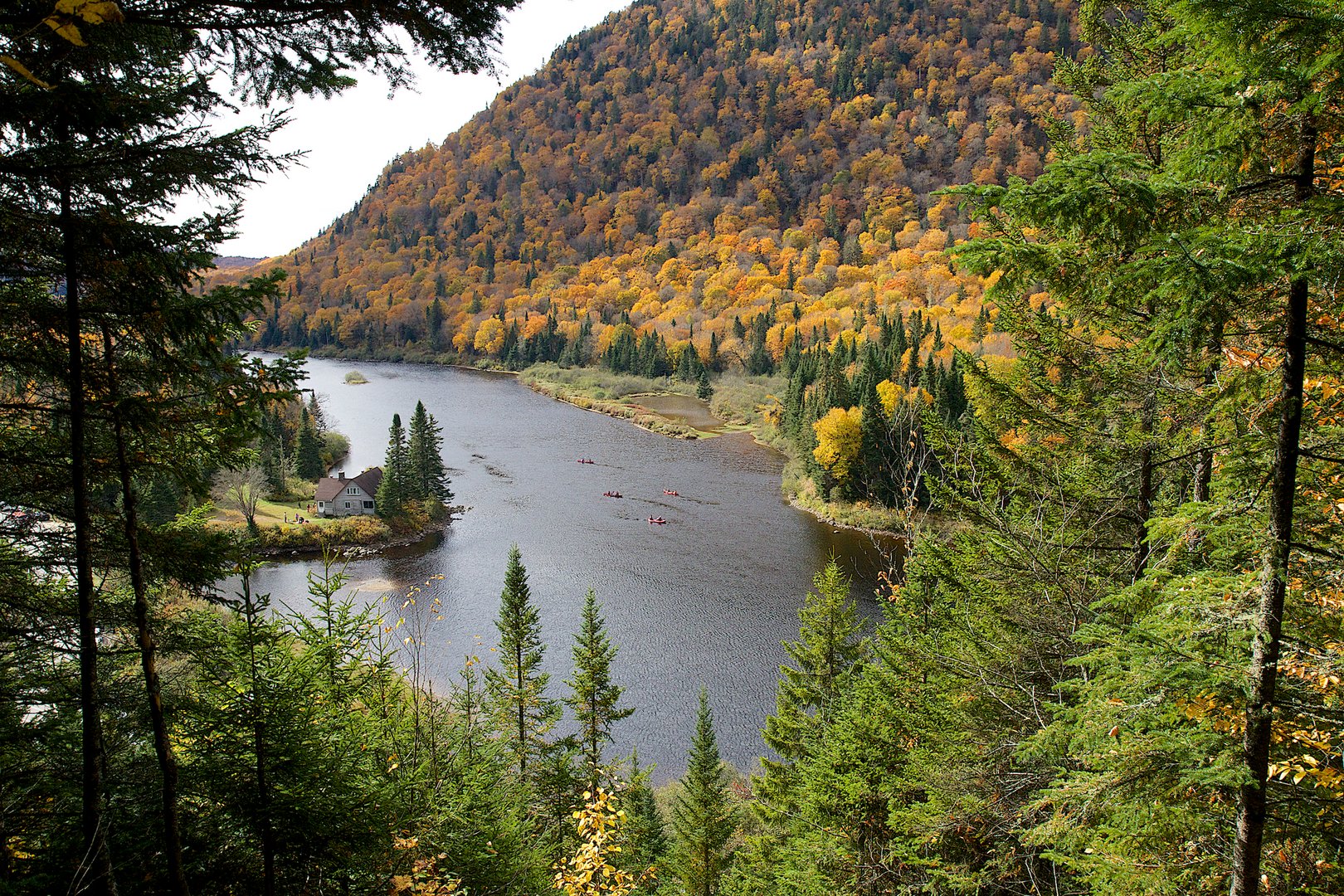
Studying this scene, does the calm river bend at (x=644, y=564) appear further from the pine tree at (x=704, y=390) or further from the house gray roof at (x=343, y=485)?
the pine tree at (x=704, y=390)

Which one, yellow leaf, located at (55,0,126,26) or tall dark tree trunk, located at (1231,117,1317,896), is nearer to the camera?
yellow leaf, located at (55,0,126,26)

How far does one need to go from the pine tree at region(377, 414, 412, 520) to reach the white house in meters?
0.57

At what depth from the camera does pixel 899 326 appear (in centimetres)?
5784

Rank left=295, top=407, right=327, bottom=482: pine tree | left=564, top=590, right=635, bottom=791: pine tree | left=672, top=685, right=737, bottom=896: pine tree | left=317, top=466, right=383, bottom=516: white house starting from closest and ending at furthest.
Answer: left=672, top=685, right=737, bottom=896: pine tree → left=564, top=590, right=635, bottom=791: pine tree → left=317, top=466, right=383, bottom=516: white house → left=295, top=407, right=327, bottom=482: pine tree

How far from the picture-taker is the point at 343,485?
125ft

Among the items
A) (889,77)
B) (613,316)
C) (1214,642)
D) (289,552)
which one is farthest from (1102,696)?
(889,77)

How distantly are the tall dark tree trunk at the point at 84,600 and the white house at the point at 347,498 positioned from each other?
3555 centimetres

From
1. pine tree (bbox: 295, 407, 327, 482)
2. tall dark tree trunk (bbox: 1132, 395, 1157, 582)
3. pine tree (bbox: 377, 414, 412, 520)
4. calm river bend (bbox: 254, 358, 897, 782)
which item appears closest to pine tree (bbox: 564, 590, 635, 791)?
calm river bend (bbox: 254, 358, 897, 782)

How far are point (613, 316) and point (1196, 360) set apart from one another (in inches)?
4575

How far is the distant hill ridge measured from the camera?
113 metres

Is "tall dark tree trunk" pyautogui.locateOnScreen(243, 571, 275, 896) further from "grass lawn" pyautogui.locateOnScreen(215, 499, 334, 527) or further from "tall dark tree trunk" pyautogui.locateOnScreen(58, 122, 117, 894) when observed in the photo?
"grass lawn" pyautogui.locateOnScreen(215, 499, 334, 527)

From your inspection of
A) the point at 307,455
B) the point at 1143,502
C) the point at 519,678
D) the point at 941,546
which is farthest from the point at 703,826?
the point at 307,455

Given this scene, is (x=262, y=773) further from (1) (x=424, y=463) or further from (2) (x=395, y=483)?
(1) (x=424, y=463)

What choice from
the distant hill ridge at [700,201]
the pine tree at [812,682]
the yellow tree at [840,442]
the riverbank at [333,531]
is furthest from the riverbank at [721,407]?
the pine tree at [812,682]
